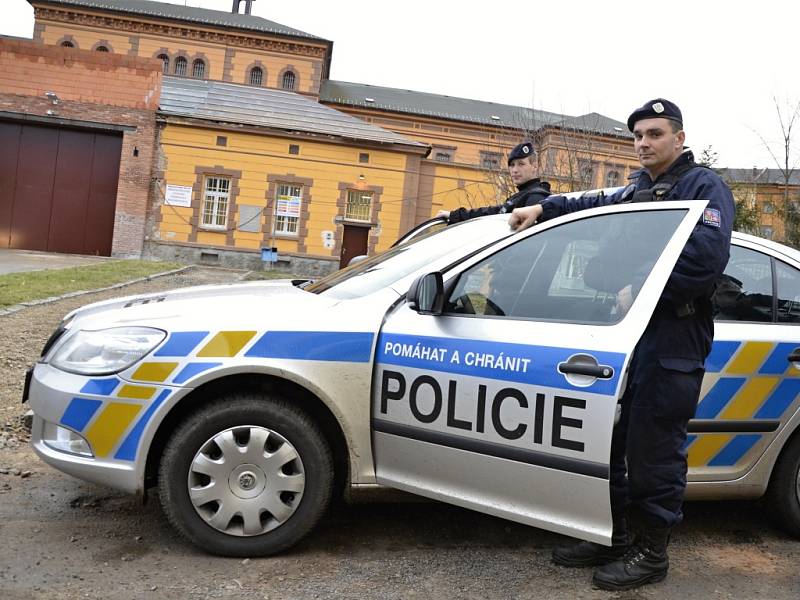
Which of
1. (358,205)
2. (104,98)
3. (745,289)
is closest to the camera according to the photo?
(745,289)

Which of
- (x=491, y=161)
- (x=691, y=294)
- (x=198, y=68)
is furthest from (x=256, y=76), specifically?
(x=691, y=294)

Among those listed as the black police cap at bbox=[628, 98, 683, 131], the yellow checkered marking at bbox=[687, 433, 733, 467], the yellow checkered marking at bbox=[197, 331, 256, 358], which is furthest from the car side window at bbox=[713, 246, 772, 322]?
the yellow checkered marking at bbox=[197, 331, 256, 358]

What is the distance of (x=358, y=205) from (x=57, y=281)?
16.5 meters

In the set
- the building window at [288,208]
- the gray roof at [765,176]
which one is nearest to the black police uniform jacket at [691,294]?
the gray roof at [765,176]

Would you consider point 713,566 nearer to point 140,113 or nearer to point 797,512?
point 797,512

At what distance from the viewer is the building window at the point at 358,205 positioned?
1105 inches

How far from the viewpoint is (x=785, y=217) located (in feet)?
62.2

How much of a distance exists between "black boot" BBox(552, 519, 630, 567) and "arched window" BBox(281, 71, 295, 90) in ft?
148

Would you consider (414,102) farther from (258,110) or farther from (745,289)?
(745,289)

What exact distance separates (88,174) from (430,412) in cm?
2658

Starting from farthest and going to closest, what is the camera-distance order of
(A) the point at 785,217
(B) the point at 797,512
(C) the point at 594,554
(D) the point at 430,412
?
(A) the point at 785,217 → (B) the point at 797,512 → (C) the point at 594,554 → (D) the point at 430,412

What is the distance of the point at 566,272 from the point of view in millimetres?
3047

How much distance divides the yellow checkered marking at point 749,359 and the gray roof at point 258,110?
82.6 feet

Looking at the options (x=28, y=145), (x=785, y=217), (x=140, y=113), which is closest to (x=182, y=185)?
(x=140, y=113)
